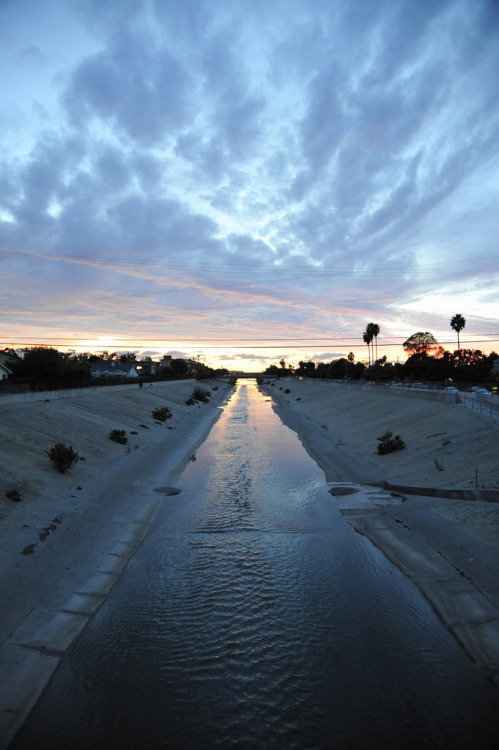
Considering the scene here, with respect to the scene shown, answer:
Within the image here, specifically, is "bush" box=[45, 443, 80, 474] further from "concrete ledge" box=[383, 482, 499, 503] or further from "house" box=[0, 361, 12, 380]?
"house" box=[0, 361, 12, 380]

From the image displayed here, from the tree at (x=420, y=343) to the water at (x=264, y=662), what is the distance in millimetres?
171620

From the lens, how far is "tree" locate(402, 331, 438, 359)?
174m

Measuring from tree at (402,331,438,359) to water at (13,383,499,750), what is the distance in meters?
172

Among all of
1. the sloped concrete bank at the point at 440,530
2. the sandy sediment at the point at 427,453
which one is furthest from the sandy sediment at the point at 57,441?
the sandy sediment at the point at 427,453

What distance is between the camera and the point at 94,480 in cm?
2262

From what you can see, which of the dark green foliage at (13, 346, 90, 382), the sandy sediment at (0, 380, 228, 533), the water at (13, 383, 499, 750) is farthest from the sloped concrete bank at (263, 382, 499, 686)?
the dark green foliage at (13, 346, 90, 382)

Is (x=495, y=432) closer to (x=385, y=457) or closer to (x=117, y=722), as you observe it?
(x=385, y=457)

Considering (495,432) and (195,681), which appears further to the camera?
(495,432)

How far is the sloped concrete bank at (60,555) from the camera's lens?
8.73m

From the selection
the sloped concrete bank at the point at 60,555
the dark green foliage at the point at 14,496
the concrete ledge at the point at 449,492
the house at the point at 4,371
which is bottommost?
the sloped concrete bank at the point at 60,555

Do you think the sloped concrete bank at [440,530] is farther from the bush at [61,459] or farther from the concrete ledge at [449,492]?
the bush at [61,459]

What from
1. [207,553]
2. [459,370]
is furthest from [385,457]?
[459,370]

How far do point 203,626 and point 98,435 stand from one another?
82.9 feet

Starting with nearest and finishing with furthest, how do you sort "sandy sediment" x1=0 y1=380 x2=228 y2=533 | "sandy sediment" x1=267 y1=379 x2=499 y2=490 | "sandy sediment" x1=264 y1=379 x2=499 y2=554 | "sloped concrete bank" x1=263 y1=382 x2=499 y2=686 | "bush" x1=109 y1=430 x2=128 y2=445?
"sloped concrete bank" x1=263 y1=382 x2=499 y2=686 < "sandy sediment" x1=264 y1=379 x2=499 y2=554 < "sandy sediment" x1=0 y1=380 x2=228 y2=533 < "sandy sediment" x1=267 y1=379 x2=499 y2=490 < "bush" x1=109 y1=430 x2=128 y2=445
